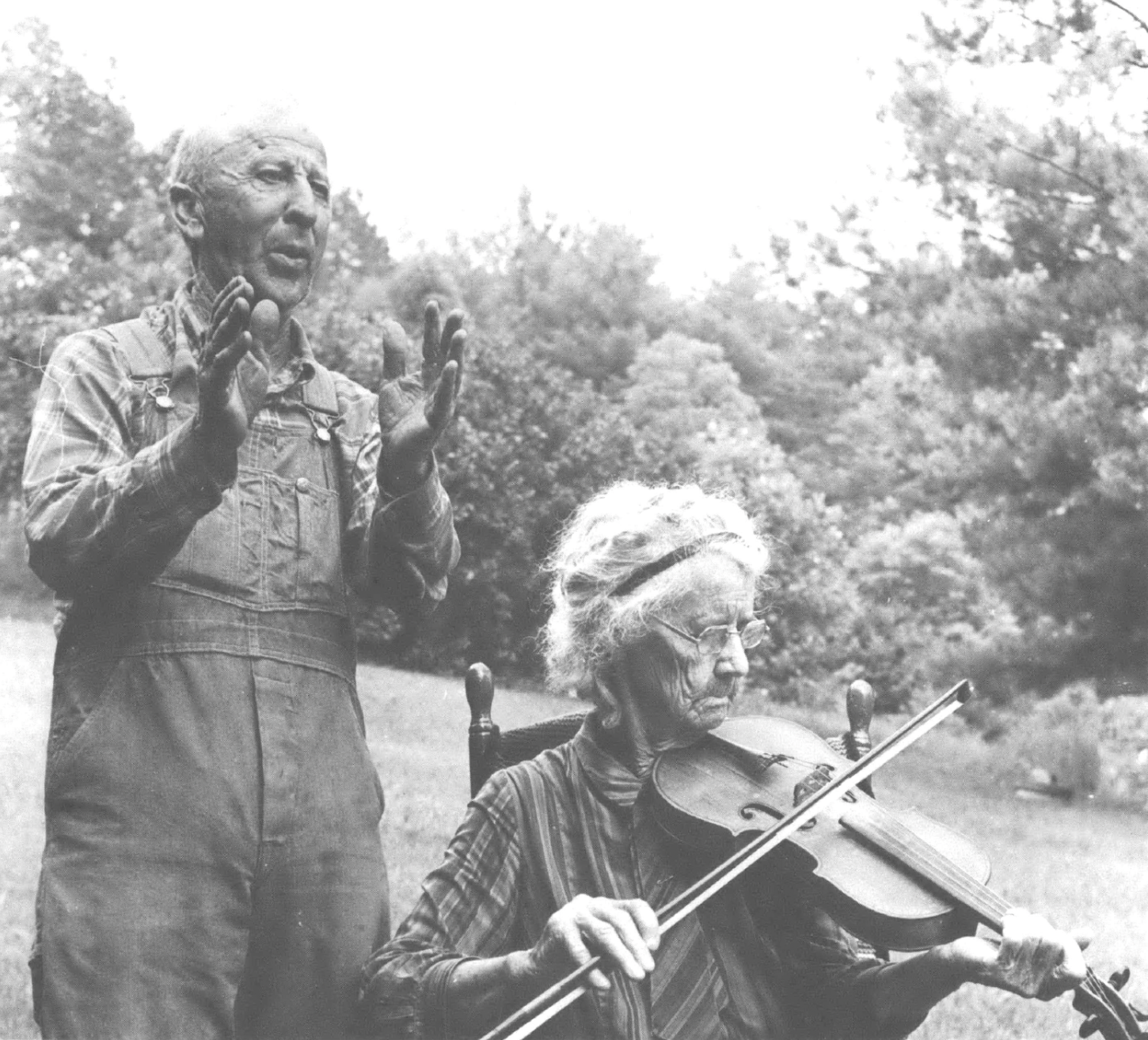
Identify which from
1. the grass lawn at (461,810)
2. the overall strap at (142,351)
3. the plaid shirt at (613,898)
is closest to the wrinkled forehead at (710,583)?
the plaid shirt at (613,898)

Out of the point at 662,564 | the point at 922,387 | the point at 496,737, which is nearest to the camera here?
the point at 662,564

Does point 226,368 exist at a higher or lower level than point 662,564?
higher

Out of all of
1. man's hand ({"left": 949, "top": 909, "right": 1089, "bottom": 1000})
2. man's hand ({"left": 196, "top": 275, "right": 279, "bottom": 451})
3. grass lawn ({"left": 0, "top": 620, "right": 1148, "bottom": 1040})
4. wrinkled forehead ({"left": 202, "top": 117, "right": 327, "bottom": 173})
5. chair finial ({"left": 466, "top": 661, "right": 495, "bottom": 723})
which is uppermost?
wrinkled forehead ({"left": 202, "top": 117, "right": 327, "bottom": 173})

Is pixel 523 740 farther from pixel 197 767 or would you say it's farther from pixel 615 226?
pixel 615 226

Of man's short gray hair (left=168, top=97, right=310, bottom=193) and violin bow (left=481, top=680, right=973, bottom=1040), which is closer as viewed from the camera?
violin bow (left=481, top=680, right=973, bottom=1040)

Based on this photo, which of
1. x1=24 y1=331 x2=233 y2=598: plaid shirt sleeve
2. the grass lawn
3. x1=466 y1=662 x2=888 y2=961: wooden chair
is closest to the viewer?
x1=24 y1=331 x2=233 y2=598: plaid shirt sleeve

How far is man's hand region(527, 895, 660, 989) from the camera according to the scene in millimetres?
2018

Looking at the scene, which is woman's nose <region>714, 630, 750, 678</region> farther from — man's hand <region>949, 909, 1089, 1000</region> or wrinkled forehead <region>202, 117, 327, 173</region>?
wrinkled forehead <region>202, 117, 327, 173</region>

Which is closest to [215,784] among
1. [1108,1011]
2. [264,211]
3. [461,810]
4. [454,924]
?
[454,924]

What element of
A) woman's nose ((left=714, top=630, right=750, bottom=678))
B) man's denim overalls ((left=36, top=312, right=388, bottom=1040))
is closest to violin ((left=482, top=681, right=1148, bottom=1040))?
woman's nose ((left=714, top=630, right=750, bottom=678))

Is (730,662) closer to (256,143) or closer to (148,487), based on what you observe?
(148,487)

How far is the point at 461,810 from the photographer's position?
749cm

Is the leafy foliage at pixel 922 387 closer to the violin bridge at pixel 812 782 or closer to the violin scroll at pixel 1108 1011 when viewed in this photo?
the violin bridge at pixel 812 782

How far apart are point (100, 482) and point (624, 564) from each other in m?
0.81
